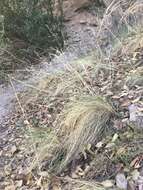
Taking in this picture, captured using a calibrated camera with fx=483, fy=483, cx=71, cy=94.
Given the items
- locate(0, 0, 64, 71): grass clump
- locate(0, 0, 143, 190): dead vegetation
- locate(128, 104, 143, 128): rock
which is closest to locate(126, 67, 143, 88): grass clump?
locate(0, 0, 143, 190): dead vegetation

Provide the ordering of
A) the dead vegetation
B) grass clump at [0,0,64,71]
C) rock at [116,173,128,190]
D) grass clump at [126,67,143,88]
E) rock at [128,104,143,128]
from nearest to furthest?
rock at [116,173,128,190]
the dead vegetation
rock at [128,104,143,128]
grass clump at [126,67,143,88]
grass clump at [0,0,64,71]

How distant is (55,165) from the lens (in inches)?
139

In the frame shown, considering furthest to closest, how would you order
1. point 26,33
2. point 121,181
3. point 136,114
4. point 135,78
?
point 26,33 → point 135,78 → point 136,114 → point 121,181

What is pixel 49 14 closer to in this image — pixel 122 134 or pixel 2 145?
pixel 2 145

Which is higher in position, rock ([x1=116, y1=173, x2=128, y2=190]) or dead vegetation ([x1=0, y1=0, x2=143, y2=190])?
dead vegetation ([x1=0, y1=0, x2=143, y2=190])

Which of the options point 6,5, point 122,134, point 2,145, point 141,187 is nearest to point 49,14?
point 6,5

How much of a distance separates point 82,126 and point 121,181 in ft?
2.09

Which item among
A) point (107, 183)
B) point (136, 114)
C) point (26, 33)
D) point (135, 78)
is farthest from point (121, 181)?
point (26, 33)

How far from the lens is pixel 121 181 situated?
3123mm

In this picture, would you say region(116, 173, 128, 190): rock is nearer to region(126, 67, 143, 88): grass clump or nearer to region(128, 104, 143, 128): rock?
region(128, 104, 143, 128): rock

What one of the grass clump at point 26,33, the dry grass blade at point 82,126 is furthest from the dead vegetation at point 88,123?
the grass clump at point 26,33

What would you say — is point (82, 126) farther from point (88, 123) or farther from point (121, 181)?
point (121, 181)

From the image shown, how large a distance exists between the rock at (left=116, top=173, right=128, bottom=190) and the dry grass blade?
44 cm

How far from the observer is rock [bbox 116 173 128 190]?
10.1 ft
